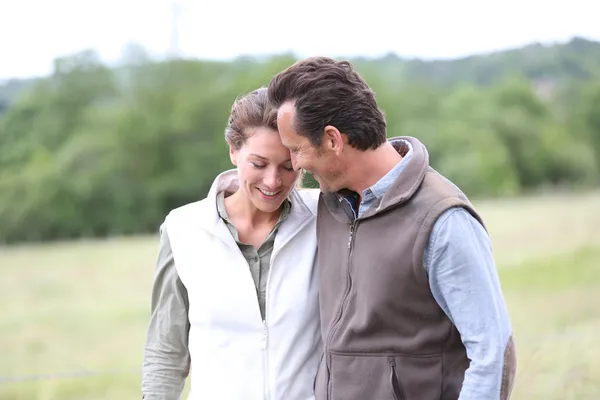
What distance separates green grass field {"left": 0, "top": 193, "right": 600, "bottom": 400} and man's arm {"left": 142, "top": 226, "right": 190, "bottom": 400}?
2757mm

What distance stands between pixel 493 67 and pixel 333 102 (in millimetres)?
46768

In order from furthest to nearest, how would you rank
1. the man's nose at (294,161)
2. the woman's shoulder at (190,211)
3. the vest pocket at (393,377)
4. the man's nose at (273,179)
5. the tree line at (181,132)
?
1. the tree line at (181,132)
2. the woman's shoulder at (190,211)
3. the man's nose at (273,179)
4. the man's nose at (294,161)
5. the vest pocket at (393,377)

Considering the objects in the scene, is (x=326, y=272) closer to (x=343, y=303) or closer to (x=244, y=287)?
(x=343, y=303)

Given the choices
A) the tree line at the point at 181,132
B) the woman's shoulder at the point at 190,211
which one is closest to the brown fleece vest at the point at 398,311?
the woman's shoulder at the point at 190,211

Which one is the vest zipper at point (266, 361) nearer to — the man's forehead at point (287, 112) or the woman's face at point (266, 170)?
the woman's face at point (266, 170)

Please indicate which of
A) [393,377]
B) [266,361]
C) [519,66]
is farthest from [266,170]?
[519,66]

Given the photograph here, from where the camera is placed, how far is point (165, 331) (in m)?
2.31

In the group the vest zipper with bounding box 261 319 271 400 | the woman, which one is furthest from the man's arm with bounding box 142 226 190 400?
the vest zipper with bounding box 261 319 271 400

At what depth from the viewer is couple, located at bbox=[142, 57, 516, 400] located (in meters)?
1.87

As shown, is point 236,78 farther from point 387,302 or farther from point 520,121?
point 387,302

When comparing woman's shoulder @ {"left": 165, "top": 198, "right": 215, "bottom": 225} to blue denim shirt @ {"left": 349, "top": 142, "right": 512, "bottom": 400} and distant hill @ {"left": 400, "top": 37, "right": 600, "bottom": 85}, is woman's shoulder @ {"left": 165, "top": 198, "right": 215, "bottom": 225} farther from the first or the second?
distant hill @ {"left": 400, "top": 37, "right": 600, "bottom": 85}

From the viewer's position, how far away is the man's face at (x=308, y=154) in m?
2.04

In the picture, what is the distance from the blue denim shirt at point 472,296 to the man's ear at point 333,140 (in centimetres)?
33

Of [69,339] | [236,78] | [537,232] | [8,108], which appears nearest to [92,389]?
[69,339]
